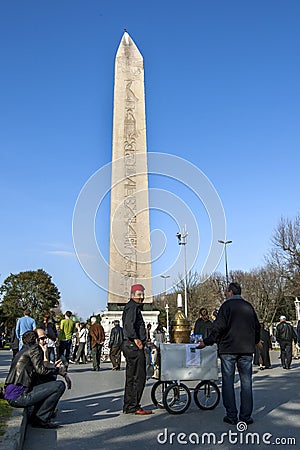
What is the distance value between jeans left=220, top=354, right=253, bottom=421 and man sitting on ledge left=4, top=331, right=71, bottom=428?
2.00 meters

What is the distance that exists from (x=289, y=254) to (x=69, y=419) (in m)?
36.8

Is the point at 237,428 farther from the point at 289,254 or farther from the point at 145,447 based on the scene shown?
the point at 289,254

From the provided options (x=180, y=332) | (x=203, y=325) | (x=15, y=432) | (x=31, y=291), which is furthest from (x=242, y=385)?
(x=31, y=291)

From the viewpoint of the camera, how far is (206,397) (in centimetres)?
847

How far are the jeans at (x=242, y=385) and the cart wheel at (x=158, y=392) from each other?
147cm

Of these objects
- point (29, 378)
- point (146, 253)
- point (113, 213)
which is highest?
point (113, 213)

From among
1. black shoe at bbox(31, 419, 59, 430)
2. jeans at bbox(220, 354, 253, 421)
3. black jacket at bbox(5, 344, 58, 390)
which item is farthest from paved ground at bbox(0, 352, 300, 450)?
black jacket at bbox(5, 344, 58, 390)

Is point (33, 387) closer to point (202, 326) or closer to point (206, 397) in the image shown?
point (206, 397)

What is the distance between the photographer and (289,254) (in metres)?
42.8

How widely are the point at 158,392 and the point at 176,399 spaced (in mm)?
596

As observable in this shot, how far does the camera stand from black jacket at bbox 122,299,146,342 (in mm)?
8055

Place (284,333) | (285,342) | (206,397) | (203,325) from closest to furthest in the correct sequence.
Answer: (206,397), (203,325), (285,342), (284,333)

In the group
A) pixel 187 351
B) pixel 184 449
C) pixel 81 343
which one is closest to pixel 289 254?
pixel 81 343

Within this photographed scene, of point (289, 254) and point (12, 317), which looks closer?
point (289, 254)
